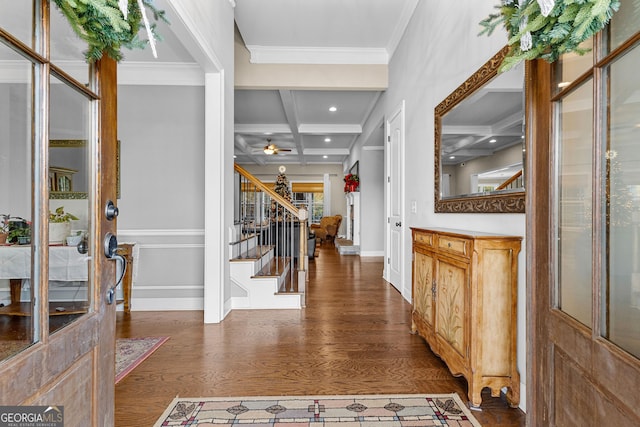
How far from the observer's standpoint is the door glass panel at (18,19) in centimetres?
77

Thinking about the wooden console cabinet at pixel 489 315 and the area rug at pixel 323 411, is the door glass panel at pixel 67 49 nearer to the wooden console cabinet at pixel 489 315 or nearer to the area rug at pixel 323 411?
the area rug at pixel 323 411

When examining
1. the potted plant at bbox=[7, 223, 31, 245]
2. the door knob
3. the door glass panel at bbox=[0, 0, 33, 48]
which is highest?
the door glass panel at bbox=[0, 0, 33, 48]

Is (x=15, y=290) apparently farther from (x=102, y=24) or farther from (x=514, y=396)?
(x=514, y=396)

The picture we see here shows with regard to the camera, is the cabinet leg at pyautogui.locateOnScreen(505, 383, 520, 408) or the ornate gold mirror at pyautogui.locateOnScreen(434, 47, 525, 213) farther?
the ornate gold mirror at pyautogui.locateOnScreen(434, 47, 525, 213)

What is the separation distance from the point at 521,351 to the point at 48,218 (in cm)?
228

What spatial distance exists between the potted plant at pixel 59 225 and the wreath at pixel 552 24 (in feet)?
4.91

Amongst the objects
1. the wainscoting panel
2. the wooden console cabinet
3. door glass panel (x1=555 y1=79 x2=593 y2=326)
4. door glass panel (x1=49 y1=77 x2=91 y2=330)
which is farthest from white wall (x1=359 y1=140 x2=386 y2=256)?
door glass panel (x1=49 y1=77 x2=91 y2=330)

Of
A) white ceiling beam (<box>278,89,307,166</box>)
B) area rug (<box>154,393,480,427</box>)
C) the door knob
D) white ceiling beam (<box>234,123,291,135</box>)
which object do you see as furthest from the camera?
white ceiling beam (<box>234,123,291,135</box>)

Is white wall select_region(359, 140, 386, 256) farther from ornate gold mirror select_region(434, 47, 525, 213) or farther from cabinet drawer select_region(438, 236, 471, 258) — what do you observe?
cabinet drawer select_region(438, 236, 471, 258)

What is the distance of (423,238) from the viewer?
8.93 feet

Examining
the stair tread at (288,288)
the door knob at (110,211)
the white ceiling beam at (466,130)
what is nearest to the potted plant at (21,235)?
the door knob at (110,211)

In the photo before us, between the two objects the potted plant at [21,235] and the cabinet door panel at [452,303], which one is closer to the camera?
the potted plant at [21,235]

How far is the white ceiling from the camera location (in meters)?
3.80

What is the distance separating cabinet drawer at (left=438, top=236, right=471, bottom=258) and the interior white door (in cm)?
202
